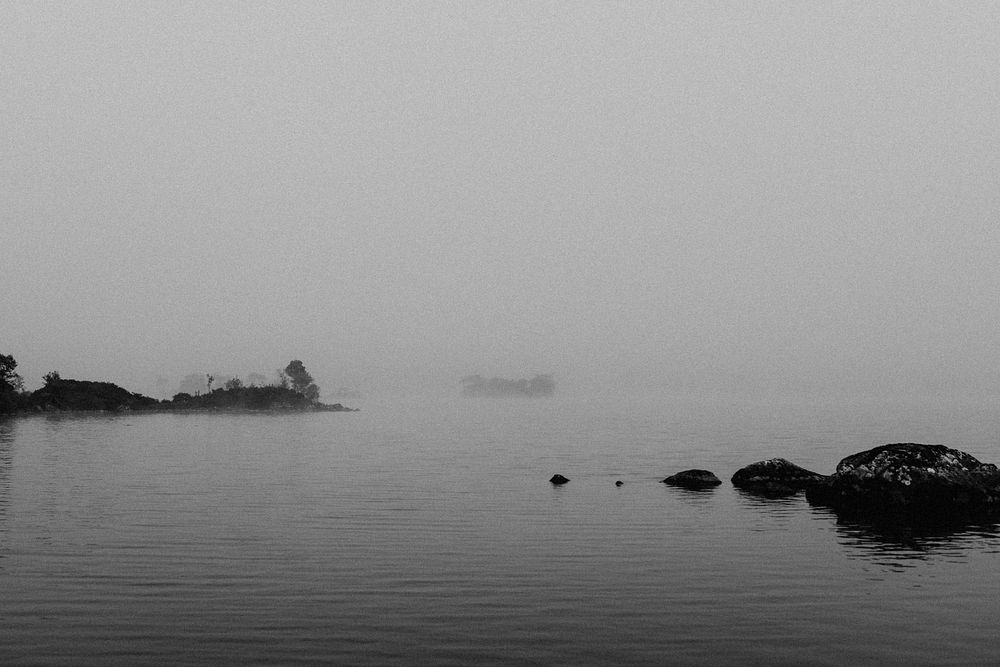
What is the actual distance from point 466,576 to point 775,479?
91.6ft

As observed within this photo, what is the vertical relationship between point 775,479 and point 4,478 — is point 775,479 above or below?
above

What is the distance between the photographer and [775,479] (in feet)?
142

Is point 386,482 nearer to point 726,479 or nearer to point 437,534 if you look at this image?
point 437,534

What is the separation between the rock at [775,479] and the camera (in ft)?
137

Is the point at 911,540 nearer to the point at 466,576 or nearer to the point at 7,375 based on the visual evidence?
the point at 466,576

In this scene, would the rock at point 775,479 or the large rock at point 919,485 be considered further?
the rock at point 775,479

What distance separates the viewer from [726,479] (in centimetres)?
5003

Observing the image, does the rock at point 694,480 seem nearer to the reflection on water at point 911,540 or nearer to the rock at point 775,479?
the rock at point 775,479

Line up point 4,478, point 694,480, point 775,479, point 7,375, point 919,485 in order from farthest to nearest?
1. point 7,375
2. point 694,480
3. point 4,478
4. point 775,479
5. point 919,485

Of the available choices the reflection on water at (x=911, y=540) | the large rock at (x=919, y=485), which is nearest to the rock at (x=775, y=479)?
the large rock at (x=919, y=485)

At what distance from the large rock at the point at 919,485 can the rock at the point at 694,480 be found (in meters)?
7.92

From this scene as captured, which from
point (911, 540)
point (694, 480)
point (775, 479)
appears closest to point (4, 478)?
point (694, 480)

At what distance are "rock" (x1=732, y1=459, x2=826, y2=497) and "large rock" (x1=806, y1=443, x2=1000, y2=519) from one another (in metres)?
4.71

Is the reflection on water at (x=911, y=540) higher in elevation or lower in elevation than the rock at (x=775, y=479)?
lower
